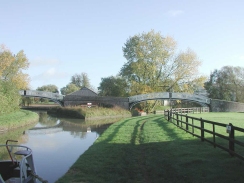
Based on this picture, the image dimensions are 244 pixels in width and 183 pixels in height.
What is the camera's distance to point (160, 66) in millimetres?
47938

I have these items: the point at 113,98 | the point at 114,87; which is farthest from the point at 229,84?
the point at 113,98

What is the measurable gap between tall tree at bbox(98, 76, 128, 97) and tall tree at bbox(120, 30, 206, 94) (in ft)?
20.0

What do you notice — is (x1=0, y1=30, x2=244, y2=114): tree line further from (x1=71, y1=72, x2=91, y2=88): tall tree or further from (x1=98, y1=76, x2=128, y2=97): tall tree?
(x1=71, y1=72, x2=91, y2=88): tall tree

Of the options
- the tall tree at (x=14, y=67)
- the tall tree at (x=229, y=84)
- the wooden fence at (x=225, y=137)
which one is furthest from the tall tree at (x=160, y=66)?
the wooden fence at (x=225, y=137)

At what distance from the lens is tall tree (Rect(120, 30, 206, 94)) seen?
4688cm

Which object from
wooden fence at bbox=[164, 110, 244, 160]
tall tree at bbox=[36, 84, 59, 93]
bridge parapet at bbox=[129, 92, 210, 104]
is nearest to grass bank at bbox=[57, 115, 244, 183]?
wooden fence at bbox=[164, 110, 244, 160]

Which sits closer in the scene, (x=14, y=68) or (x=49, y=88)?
(x=14, y=68)

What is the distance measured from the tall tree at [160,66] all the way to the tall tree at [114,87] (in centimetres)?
608

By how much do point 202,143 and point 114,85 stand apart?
46.3 meters

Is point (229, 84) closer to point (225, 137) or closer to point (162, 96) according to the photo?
point (162, 96)

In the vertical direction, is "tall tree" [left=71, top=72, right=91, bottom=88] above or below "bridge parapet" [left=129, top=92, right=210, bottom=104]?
above

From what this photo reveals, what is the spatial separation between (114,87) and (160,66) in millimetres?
12511

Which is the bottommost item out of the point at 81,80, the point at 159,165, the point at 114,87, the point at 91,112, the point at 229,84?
the point at 159,165

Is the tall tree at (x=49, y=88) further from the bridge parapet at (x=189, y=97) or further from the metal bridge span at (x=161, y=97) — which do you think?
the bridge parapet at (x=189, y=97)
